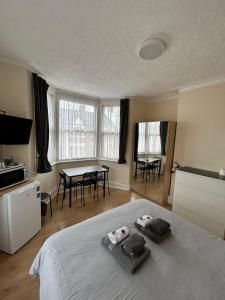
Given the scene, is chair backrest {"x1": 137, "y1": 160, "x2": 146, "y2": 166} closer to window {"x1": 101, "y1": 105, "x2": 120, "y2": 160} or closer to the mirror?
the mirror

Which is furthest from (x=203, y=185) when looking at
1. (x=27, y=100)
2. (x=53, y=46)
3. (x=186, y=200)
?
(x=27, y=100)

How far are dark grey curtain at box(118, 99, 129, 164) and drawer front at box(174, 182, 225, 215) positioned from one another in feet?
5.24

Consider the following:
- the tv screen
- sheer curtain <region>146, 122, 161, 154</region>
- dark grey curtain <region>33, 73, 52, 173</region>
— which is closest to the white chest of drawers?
sheer curtain <region>146, 122, 161, 154</region>

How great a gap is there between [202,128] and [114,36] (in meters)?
2.16

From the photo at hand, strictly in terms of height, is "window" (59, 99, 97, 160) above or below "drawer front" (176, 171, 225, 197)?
above

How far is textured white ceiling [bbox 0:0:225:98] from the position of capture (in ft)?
3.62

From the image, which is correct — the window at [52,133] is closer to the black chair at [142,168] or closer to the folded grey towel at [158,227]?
the black chair at [142,168]

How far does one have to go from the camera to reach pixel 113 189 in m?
3.85

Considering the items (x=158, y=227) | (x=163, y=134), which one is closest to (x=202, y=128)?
(x=163, y=134)

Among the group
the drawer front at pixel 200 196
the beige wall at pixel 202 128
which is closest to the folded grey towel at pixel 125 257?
the drawer front at pixel 200 196

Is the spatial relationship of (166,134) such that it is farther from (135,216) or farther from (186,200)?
(135,216)

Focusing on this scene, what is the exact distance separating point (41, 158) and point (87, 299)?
85.3 inches

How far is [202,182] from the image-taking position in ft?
7.18

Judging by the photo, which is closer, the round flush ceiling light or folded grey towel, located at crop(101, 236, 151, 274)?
folded grey towel, located at crop(101, 236, 151, 274)
